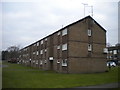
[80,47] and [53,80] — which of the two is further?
[80,47]

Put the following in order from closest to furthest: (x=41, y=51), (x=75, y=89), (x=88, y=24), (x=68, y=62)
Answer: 1. (x=75, y=89)
2. (x=68, y=62)
3. (x=88, y=24)
4. (x=41, y=51)

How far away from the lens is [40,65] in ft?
155

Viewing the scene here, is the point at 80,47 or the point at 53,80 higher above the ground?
the point at 80,47

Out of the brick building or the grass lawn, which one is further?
the brick building

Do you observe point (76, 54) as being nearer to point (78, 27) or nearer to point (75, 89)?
point (78, 27)

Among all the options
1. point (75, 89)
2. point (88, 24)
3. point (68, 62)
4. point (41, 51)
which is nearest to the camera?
point (75, 89)

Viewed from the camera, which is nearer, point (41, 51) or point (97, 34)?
point (97, 34)

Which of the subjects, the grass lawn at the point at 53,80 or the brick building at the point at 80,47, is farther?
the brick building at the point at 80,47

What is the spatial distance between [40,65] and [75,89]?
33581 millimetres

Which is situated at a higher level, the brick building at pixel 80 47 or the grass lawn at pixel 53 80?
the brick building at pixel 80 47

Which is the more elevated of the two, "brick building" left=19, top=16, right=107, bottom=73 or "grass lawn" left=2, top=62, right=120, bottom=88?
"brick building" left=19, top=16, right=107, bottom=73

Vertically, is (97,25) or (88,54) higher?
(97,25)

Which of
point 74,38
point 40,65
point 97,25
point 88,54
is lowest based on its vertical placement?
point 40,65

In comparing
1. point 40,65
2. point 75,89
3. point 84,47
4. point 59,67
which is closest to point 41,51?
point 40,65
